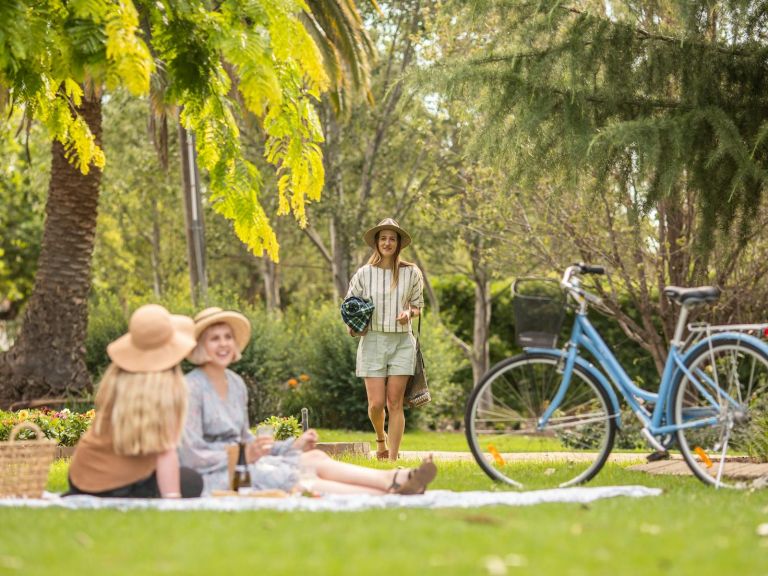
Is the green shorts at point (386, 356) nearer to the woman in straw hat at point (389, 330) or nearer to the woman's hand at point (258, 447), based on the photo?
the woman in straw hat at point (389, 330)

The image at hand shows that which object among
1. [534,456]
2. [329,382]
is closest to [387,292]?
[534,456]

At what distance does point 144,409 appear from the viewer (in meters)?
5.72

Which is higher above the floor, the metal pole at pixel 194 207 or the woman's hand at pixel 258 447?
the metal pole at pixel 194 207

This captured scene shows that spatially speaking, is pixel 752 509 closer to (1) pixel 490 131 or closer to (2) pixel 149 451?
(2) pixel 149 451

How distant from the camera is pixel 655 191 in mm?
8562

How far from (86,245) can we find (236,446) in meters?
9.27

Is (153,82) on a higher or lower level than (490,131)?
higher

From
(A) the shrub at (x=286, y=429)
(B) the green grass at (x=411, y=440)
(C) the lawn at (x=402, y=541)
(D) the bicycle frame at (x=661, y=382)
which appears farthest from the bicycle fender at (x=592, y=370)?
(B) the green grass at (x=411, y=440)

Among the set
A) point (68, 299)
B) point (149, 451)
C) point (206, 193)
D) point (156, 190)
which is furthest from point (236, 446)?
point (156, 190)

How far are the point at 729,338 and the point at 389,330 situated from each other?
3362 millimetres

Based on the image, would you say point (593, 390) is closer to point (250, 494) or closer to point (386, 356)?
point (250, 494)

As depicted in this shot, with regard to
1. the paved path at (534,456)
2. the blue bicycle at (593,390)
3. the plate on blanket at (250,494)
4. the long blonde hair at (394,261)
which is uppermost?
the long blonde hair at (394,261)

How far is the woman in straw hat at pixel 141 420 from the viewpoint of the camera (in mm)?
5746

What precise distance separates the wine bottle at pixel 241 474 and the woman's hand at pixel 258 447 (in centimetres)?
3
